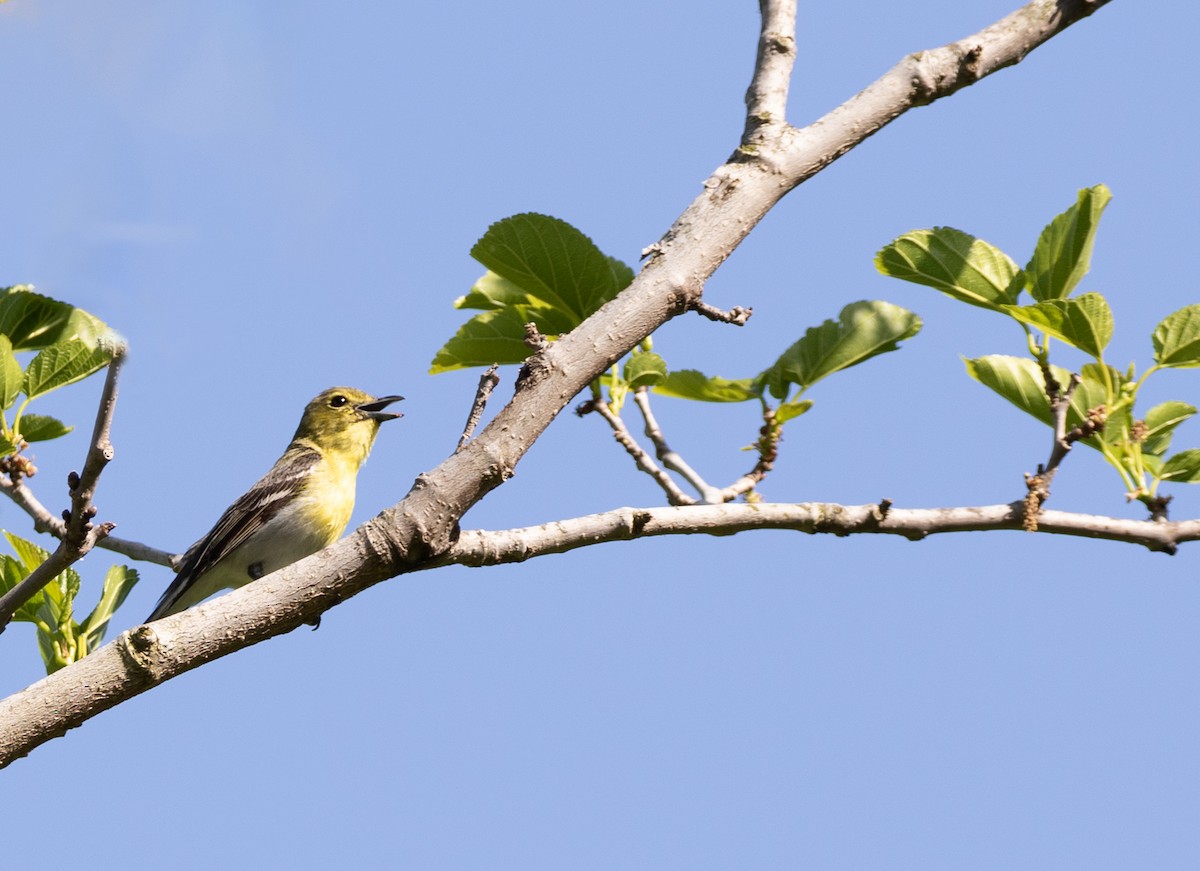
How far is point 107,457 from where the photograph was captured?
3.48 metres

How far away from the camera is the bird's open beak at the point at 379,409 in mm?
9305

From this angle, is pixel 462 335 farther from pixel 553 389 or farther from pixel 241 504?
pixel 241 504

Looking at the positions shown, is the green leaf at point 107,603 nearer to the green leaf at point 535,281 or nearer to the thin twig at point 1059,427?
the green leaf at point 535,281

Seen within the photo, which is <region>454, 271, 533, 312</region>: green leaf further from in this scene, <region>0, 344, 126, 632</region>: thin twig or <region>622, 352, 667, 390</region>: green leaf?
<region>0, 344, 126, 632</region>: thin twig

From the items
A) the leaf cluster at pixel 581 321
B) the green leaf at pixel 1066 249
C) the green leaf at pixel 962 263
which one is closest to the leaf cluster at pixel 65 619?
the leaf cluster at pixel 581 321

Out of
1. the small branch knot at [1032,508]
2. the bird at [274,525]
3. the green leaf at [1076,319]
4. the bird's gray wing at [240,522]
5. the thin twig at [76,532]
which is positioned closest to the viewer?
the thin twig at [76,532]

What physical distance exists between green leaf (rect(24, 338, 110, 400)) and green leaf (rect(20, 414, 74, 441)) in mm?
244

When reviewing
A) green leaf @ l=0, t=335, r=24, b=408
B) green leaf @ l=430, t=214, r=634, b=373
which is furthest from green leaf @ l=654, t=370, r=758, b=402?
green leaf @ l=0, t=335, r=24, b=408

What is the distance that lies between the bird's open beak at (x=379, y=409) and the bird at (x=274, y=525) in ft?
0.06

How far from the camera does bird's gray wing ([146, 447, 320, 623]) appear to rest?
26.1 feet

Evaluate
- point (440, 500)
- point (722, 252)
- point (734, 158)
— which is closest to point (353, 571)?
point (440, 500)

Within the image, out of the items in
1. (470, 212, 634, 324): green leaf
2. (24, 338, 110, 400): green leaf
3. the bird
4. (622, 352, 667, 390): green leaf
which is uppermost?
the bird

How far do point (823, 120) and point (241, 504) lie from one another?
19.9 feet

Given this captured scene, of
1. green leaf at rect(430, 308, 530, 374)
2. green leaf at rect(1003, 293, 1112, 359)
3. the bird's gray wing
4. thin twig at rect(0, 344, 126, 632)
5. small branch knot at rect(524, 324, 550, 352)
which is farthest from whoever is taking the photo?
the bird's gray wing
